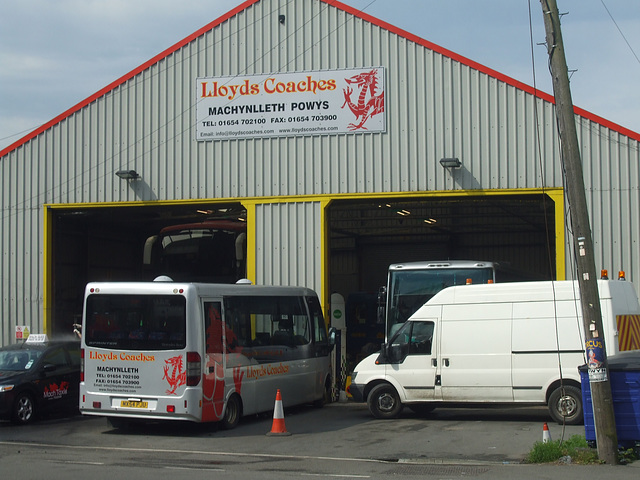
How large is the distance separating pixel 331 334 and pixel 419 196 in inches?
153

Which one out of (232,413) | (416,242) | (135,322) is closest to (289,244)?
(232,413)

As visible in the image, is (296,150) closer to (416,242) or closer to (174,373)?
(174,373)

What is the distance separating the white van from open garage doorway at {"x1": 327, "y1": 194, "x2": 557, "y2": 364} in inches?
425

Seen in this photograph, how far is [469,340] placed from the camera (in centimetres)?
1499

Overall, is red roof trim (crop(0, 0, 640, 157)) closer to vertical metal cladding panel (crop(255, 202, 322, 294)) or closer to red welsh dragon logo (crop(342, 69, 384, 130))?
red welsh dragon logo (crop(342, 69, 384, 130))

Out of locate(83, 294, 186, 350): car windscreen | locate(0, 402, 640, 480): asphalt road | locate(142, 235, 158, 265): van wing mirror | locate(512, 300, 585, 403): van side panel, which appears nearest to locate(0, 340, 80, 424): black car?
locate(0, 402, 640, 480): asphalt road

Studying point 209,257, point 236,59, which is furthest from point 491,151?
point 209,257

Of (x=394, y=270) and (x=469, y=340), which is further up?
(x=394, y=270)

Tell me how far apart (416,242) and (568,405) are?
890 inches

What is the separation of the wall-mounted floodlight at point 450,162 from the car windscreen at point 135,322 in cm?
804

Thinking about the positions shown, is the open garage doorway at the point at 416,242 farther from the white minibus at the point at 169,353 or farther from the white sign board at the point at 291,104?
the white minibus at the point at 169,353

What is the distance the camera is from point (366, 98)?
19.9m

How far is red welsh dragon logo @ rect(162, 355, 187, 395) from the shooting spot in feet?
43.3

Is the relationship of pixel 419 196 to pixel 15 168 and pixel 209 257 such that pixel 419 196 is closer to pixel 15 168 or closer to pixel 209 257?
pixel 209 257
